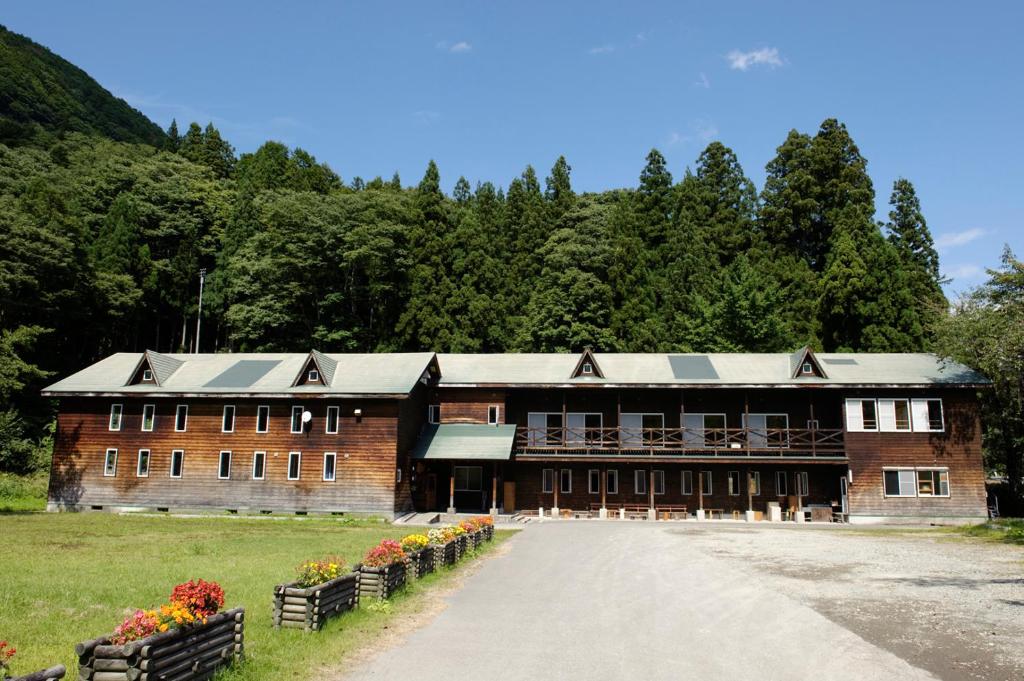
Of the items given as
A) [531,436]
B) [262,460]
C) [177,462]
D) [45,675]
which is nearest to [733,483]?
[531,436]

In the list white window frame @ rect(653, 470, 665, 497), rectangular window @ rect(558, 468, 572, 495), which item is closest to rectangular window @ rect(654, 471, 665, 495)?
white window frame @ rect(653, 470, 665, 497)

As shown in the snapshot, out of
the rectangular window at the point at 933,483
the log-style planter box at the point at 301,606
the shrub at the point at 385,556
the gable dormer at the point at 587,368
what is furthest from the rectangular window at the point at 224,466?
the rectangular window at the point at 933,483

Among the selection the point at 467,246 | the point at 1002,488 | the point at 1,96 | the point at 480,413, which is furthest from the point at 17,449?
the point at 1,96

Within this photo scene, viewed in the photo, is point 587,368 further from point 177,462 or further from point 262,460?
point 177,462

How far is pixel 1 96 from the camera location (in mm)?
90062

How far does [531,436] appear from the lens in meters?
35.4

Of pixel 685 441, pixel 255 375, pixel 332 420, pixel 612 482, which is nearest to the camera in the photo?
pixel 332 420

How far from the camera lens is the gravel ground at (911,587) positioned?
30.5ft

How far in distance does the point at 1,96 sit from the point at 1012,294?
108 metres

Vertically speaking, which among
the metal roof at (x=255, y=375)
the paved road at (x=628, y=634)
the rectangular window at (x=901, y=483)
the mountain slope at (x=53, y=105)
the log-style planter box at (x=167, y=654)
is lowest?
the paved road at (x=628, y=634)

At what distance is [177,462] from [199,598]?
28487 millimetres

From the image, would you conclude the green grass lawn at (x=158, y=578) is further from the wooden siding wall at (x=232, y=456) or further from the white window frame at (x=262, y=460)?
the white window frame at (x=262, y=460)

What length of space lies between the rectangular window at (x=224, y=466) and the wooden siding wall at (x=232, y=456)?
20 centimetres

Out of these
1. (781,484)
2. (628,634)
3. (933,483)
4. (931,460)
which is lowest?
(628,634)
